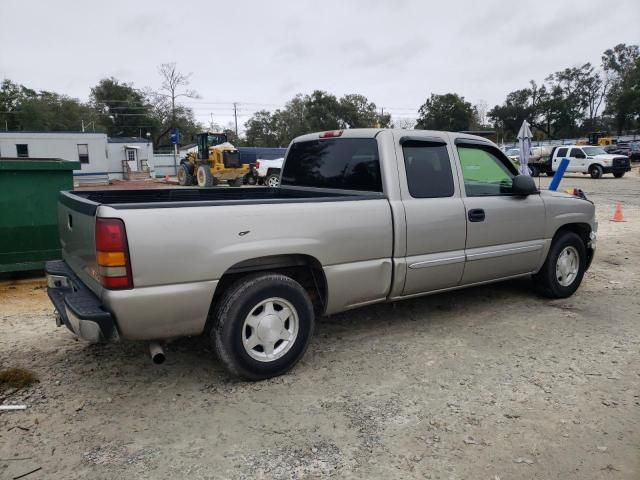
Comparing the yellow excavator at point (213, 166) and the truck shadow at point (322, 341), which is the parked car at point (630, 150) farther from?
the truck shadow at point (322, 341)

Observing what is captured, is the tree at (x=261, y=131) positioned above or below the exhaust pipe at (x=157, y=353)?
above

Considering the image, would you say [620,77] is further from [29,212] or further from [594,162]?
[29,212]

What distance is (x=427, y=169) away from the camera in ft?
14.4

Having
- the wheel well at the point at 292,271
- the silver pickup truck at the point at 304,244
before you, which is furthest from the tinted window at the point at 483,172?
the wheel well at the point at 292,271

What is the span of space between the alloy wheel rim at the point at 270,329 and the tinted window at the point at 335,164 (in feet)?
4.35

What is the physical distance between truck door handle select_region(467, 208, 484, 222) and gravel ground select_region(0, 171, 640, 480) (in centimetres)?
104

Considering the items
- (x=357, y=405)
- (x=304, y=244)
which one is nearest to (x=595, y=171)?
(x=304, y=244)

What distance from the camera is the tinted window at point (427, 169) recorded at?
4250 mm

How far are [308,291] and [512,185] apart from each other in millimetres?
2378

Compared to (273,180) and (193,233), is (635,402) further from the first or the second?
(273,180)

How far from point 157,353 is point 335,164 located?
2368 millimetres

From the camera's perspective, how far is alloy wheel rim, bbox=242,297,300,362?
346cm

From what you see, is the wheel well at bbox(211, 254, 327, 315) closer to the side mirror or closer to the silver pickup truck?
the silver pickup truck

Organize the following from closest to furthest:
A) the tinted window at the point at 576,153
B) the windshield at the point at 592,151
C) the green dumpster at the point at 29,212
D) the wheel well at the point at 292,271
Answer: the wheel well at the point at 292,271
the green dumpster at the point at 29,212
the windshield at the point at 592,151
the tinted window at the point at 576,153
